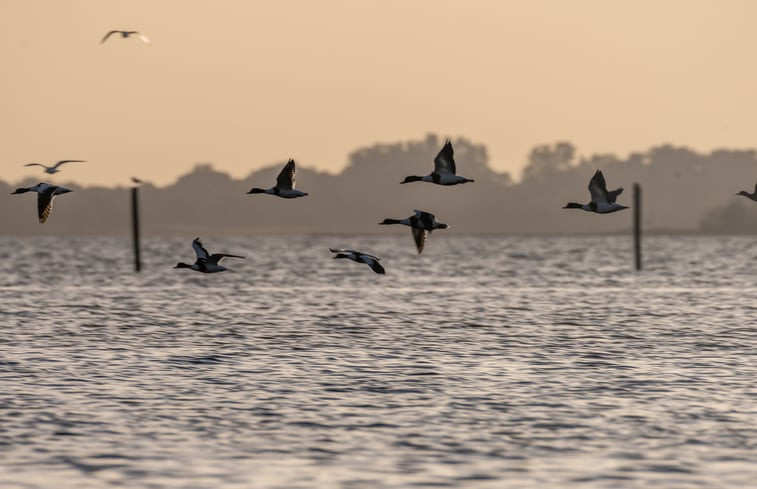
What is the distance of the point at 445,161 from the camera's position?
1348 inches

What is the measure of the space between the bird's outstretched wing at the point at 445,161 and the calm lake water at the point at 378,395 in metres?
5.49

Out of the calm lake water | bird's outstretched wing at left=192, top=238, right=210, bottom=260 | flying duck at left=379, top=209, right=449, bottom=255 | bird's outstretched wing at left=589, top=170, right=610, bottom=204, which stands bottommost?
the calm lake water

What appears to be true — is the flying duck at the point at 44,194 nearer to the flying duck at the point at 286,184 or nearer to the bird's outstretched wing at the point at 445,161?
the flying duck at the point at 286,184

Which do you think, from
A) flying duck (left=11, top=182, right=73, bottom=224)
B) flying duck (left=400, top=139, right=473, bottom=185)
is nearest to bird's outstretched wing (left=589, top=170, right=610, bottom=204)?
flying duck (left=400, top=139, right=473, bottom=185)

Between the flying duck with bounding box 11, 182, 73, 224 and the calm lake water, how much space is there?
4490 mm

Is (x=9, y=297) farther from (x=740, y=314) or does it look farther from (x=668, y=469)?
(x=668, y=469)

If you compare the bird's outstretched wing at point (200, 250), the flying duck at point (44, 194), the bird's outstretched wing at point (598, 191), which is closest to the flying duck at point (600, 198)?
the bird's outstretched wing at point (598, 191)

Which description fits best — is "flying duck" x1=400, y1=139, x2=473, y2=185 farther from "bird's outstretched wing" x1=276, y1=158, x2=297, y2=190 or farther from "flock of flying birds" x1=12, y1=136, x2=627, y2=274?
"bird's outstretched wing" x1=276, y1=158, x2=297, y2=190

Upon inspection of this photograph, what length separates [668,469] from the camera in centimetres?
2722

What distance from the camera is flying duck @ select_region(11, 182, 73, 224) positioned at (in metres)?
36.2

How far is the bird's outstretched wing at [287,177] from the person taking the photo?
35688 millimetres

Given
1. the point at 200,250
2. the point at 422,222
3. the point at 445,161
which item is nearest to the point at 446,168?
the point at 445,161

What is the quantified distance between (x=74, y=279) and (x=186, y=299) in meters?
33.2

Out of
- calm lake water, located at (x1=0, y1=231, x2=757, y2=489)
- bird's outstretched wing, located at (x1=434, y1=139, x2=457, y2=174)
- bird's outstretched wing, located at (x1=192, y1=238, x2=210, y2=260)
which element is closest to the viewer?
calm lake water, located at (x1=0, y1=231, x2=757, y2=489)
